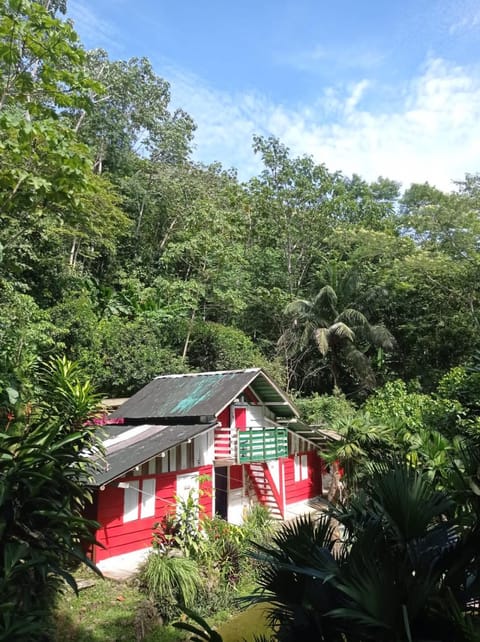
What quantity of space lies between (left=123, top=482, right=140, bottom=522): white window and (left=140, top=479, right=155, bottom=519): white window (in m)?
0.18

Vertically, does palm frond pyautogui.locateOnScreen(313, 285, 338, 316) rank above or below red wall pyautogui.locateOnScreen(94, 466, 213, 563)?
above

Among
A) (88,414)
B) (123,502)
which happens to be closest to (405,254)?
(123,502)

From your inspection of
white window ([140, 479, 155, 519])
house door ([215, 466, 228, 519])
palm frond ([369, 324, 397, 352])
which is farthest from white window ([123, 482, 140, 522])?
palm frond ([369, 324, 397, 352])

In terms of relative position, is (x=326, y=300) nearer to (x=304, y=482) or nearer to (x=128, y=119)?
(x=304, y=482)

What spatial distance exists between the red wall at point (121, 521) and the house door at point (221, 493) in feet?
9.59

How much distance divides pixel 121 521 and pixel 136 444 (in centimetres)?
178

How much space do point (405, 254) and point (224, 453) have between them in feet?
55.5

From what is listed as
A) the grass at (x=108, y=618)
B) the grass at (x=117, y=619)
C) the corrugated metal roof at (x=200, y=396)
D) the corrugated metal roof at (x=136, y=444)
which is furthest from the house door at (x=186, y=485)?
the grass at (x=108, y=618)

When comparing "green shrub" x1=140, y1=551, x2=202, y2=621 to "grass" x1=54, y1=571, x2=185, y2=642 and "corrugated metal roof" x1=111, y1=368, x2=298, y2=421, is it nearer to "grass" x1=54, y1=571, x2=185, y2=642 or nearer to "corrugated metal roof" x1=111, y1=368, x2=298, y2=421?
"grass" x1=54, y1=571, x2=185, y2=642

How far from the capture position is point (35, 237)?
17.8 metres

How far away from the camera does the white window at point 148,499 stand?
36.9 ft

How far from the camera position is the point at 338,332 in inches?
893

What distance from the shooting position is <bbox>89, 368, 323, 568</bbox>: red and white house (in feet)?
35.0

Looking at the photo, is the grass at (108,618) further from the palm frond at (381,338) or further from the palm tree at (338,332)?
the palm frond at (381,338)
